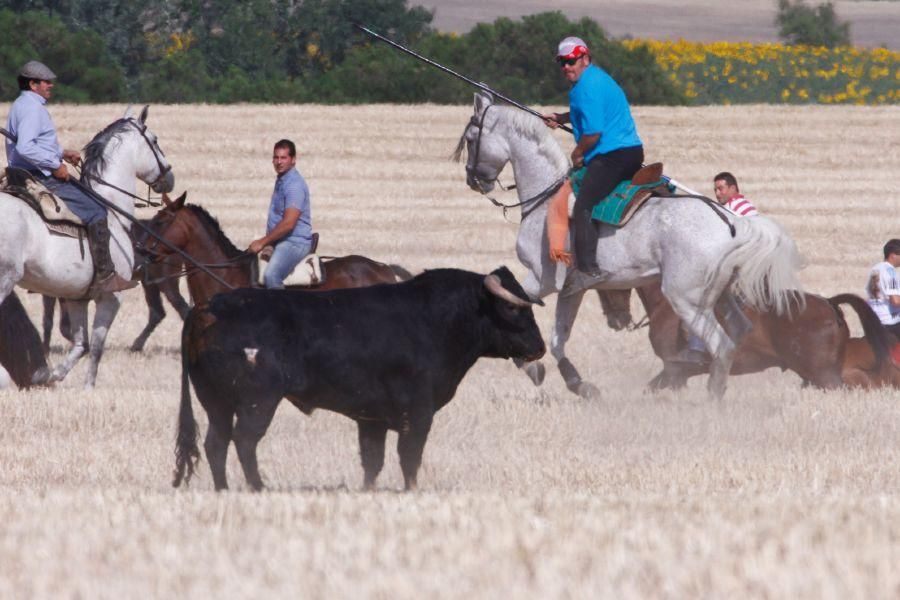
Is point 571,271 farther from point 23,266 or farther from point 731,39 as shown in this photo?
point 731,39

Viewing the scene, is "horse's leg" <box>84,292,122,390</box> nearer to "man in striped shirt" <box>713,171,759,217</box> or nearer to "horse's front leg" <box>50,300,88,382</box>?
"horse's front leg" <box>50,300,88,382</box>

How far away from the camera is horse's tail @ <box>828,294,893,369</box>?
13.3 m

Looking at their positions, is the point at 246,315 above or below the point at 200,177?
above

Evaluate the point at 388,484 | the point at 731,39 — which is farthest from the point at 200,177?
the point at 731,39

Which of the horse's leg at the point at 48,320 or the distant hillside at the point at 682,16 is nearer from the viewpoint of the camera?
the horse's leg at the point at 48,320

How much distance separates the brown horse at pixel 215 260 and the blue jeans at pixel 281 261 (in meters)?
0.35

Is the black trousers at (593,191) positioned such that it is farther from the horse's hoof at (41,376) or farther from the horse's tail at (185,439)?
the horse's tail at (185,439)

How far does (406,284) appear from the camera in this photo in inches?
352

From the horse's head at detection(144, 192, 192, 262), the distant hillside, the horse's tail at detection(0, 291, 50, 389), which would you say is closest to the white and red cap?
the horse's head at detection(144, 192, 192, 262)

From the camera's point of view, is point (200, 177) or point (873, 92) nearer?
point (200, 177)

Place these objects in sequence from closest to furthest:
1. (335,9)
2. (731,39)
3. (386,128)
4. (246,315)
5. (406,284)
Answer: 1. (246,315)
2. (406,284)
3. (386,128)
4. (335,9)
5. (731,39)

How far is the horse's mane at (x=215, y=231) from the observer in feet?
44.9

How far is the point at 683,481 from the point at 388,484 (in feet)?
5.14

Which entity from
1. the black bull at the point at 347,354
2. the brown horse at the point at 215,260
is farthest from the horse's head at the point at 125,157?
the black bull at the point at 347,354
